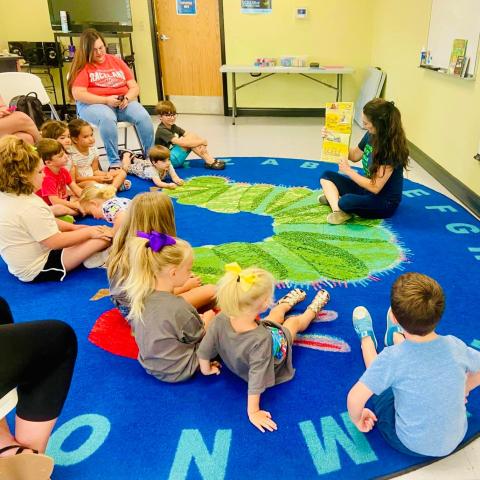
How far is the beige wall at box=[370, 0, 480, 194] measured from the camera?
3406 mm

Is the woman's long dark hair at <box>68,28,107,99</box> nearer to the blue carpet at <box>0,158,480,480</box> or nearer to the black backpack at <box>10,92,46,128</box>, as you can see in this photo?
the black backpack at <box>10,92,46,128</box>

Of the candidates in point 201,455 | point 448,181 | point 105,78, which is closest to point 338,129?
point 448,181

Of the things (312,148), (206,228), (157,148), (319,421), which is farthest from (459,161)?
(319,421)

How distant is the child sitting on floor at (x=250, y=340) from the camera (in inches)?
57.3

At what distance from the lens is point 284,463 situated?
140cm

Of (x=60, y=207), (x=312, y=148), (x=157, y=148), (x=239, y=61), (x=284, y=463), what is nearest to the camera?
A: (x=284, y=463)

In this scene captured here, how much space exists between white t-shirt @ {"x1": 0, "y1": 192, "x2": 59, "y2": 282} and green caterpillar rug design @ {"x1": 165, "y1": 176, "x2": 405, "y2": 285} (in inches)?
32.4

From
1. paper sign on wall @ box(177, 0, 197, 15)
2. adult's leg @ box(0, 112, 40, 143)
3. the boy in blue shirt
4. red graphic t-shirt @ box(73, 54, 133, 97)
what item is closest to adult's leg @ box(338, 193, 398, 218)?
the boy in blue shirt

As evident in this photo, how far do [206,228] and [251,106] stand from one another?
13.7 feet

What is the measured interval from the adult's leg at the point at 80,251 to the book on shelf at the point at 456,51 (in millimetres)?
3022

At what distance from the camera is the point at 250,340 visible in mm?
1538

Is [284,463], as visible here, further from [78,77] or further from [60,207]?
[78,77]

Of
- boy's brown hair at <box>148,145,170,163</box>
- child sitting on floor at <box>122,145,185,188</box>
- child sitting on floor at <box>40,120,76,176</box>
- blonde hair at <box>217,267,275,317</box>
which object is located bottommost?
child sitting on floor at <box>122,145,185,188</box>

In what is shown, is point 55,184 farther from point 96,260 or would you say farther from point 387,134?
point 387,134
